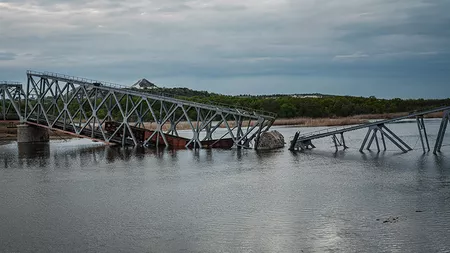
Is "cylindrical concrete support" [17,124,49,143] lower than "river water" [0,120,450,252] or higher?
higher

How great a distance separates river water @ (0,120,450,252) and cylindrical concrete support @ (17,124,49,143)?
2798cm

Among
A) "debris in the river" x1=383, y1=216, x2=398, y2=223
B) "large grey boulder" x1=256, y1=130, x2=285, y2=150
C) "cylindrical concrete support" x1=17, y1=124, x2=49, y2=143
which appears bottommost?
"debris in the river" x1=383, y1=216, x2=398, y2=223

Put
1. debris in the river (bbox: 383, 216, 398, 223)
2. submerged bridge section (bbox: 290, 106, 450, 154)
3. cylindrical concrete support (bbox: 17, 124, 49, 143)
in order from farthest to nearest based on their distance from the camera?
cylindrical concrete support (bbox: 17, 124, 49, 143)
submerged bridge section (bbox: 290, 106, 450, 154)
debris in the river (bbox: 383, 216, 398, 223)

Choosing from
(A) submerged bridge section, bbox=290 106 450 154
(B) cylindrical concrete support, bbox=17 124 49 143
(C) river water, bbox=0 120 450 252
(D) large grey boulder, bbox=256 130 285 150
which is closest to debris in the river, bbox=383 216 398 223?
(C) river water, bbox=0 120 450 252

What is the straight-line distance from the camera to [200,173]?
141ft

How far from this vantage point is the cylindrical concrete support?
79.4 meters

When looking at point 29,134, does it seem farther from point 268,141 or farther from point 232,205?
point 232,205

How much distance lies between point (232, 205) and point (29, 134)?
2267 inches

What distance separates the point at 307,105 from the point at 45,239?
148094 mm

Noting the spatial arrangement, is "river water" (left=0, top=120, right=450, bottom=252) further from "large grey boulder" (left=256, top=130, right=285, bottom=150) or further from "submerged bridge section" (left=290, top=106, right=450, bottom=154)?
"large grey boulder" (left=256, top=130, right=285, bottom=150)

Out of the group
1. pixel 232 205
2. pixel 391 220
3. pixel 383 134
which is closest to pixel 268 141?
pixel 383 134

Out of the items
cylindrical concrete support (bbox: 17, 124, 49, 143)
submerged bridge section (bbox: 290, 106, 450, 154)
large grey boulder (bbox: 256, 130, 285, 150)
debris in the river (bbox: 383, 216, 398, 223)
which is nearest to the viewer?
debris in the river (bbox: 383, 216, 398, 223)

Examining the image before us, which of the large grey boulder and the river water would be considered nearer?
the river water

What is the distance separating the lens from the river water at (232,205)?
22.0 metres
